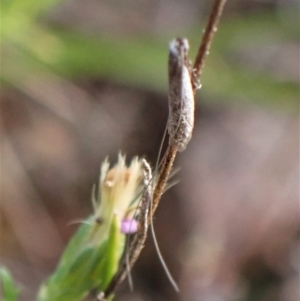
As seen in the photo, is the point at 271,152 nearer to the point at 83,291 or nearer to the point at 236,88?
the point at 236,88

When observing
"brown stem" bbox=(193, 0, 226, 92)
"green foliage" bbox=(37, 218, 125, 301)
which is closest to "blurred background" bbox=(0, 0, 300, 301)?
"green foliage" bbox=(37, 218, 125, 301)

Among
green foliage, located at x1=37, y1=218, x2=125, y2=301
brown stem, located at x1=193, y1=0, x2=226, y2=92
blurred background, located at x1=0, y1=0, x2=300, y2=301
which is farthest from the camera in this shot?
blurred background, located at x1=0, y1=0, x2=300, y2=301

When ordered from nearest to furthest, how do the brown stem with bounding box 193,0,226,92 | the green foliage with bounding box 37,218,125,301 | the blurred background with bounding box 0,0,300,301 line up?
the brown stem with bounding box 193,0,226,92 → the green foliage with bounding box 37,218,125,301 → the blurred background with bounding box 0,0,300,301

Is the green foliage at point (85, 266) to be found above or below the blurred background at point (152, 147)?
above

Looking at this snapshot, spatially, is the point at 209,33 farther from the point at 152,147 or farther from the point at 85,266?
the point at 152,147

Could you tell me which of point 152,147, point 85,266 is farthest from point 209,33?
point 152,147

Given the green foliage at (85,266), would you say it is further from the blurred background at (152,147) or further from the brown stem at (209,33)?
the blurred background at (152,147)

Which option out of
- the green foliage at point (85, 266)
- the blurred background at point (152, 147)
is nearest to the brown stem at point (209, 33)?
the green foliage at point (85, 266)

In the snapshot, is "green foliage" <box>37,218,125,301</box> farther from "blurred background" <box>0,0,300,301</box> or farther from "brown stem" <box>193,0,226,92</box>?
"blurred background" <box>0,0,300,301</box>

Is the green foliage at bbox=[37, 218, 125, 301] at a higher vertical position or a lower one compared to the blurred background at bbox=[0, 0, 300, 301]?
higher

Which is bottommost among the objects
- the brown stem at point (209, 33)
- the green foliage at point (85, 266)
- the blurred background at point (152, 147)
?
the blurred background at point (152, 147)
